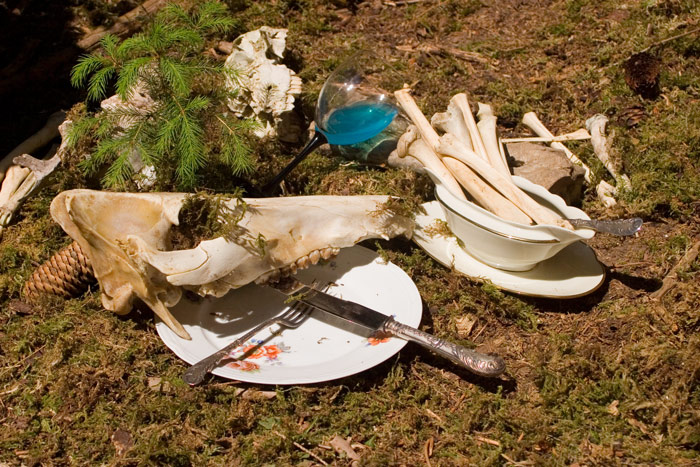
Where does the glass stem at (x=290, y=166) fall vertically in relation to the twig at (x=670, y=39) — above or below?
above

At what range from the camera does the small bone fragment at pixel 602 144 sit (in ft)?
10.7

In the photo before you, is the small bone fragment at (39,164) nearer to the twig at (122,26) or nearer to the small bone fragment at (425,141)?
the twig at (122,26)

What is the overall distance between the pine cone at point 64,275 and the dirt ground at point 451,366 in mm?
62

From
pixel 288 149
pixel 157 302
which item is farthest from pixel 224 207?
pixel 288 149

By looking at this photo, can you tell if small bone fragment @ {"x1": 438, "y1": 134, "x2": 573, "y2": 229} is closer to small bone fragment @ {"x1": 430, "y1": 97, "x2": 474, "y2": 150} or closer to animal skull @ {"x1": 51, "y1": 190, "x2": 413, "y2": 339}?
small bone fragment @ {"x1": 430, "y1": 97, "x2": 474, "y2": 150}

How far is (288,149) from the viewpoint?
3.60 meters

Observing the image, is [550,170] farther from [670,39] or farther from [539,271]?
[670,39]

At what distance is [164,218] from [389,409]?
3.72ft

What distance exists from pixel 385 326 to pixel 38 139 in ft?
8.51

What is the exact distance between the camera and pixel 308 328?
8.29 feet

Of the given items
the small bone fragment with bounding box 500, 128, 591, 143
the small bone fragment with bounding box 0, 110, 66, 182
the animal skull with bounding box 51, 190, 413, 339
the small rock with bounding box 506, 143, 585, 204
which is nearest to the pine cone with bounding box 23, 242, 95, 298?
the animal skull with bounding box 51, 190, 413, 339

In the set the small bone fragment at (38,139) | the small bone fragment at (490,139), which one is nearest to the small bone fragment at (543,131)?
the small bone fragment at (490,139)

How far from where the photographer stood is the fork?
7.40 feet

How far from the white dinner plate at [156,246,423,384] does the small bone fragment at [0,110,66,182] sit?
68.1 inches
